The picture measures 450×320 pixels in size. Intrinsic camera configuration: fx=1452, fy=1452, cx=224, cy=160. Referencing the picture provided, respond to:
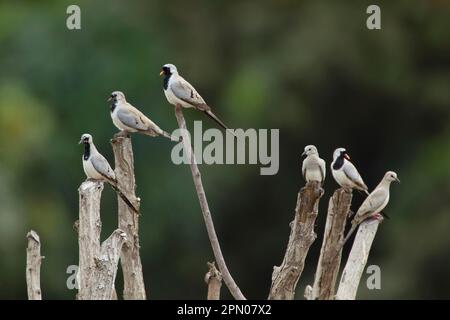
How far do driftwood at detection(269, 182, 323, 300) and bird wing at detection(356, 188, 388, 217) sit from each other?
2.06ft

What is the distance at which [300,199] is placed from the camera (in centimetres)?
833

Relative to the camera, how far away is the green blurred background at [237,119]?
20000mm

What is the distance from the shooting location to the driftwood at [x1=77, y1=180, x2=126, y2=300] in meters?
8.11

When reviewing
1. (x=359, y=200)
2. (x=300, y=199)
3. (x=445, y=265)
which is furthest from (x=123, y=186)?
(x=445, y=265)

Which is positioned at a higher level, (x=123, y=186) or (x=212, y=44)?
(x=212, y=44)

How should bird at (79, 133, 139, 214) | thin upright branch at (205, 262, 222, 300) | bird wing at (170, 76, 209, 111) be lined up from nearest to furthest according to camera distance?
thin upright branch at (205, 262, 222, 300) < bird at (79, 133, 139, 214) < bird wing at (170, 76, 209, 111)

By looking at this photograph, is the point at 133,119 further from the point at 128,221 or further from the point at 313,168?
the point at 313,168

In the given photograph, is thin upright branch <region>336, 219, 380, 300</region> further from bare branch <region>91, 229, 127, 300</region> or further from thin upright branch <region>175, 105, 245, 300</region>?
bare branch <region>91, 229, 127, 300</region>

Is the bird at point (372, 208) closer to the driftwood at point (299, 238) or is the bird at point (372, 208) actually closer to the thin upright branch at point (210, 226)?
the driftwood at point (299, 238)

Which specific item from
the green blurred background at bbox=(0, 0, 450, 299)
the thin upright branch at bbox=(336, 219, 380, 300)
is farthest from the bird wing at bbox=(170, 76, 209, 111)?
the green blurred background at bbox=(0, 0, 450, 299)

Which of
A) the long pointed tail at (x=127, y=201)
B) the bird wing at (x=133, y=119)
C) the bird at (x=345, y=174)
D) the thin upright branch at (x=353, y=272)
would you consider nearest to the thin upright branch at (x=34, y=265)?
the long pointed tail at (x=127, y=201)

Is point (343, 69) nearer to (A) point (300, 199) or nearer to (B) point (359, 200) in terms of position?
(B) point (359, 200)
